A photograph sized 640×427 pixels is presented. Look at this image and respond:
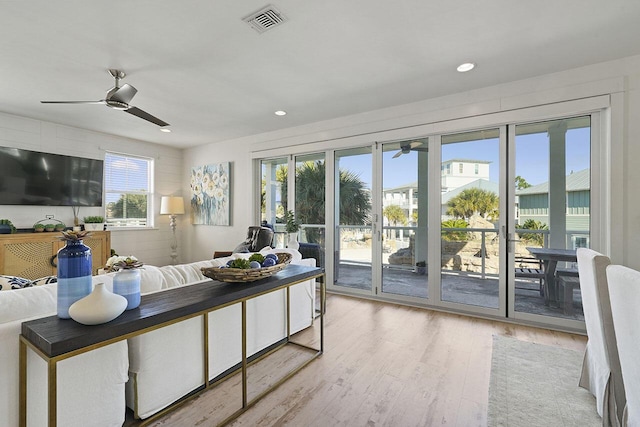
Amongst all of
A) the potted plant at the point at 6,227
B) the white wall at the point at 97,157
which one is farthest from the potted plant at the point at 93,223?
the potted plant at the point at 6,227

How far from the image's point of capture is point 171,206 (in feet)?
18.3

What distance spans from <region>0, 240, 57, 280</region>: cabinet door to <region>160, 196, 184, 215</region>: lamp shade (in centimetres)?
174

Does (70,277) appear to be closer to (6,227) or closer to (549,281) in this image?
(549,281)

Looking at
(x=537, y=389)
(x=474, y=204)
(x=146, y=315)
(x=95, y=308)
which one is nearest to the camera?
(x=95, y=308)

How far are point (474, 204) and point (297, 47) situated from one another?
2.51 meters

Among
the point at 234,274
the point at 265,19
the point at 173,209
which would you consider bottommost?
the point at 234,274

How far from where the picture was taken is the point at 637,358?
1.07m

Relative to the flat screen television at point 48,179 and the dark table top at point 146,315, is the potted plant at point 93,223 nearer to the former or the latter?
the flat screen television at point 48,179

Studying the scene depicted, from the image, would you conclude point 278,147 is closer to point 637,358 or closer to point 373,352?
point 373,352

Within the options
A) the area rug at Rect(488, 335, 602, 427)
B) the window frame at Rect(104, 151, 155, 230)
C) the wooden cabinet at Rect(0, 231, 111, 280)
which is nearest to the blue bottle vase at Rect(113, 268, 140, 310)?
the area rug at Rect(488, 335, 602, 427)

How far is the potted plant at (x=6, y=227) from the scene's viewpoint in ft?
12.3

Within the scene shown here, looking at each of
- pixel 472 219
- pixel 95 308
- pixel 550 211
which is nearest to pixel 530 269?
pixel 550 211

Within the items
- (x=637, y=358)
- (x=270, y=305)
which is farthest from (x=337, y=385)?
(x=637, y=358)

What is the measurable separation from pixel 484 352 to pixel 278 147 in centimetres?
384
